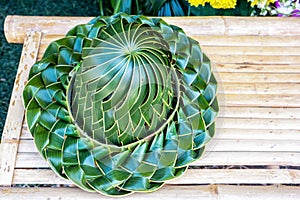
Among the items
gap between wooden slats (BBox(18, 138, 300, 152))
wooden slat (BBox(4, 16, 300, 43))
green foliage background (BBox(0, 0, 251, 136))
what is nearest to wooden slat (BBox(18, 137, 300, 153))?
gap between wooden slats (BBox(18, 138, 300, 152))

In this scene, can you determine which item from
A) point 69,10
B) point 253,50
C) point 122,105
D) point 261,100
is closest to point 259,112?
point 261,100

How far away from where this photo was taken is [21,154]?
2.23 ft

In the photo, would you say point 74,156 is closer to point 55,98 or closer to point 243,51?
point 55,98

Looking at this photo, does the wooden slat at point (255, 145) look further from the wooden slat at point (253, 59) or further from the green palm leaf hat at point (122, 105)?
the wooden slat at point (253, 59)

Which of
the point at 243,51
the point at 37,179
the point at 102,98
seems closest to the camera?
the point at 102,98

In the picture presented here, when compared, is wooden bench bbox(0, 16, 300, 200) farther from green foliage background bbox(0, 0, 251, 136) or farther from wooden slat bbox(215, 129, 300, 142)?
green foliage background bbox(0, 0, 251, 136)

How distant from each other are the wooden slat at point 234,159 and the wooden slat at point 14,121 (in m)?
0.02

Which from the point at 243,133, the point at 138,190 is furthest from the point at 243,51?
the point at 138,190

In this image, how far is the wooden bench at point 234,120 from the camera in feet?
2.15

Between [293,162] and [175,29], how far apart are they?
26 centimetres

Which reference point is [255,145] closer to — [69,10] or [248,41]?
[248,41]

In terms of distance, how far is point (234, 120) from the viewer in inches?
28.9

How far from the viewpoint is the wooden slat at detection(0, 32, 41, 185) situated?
0.66 meters

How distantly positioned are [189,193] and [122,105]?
18 centimetres
